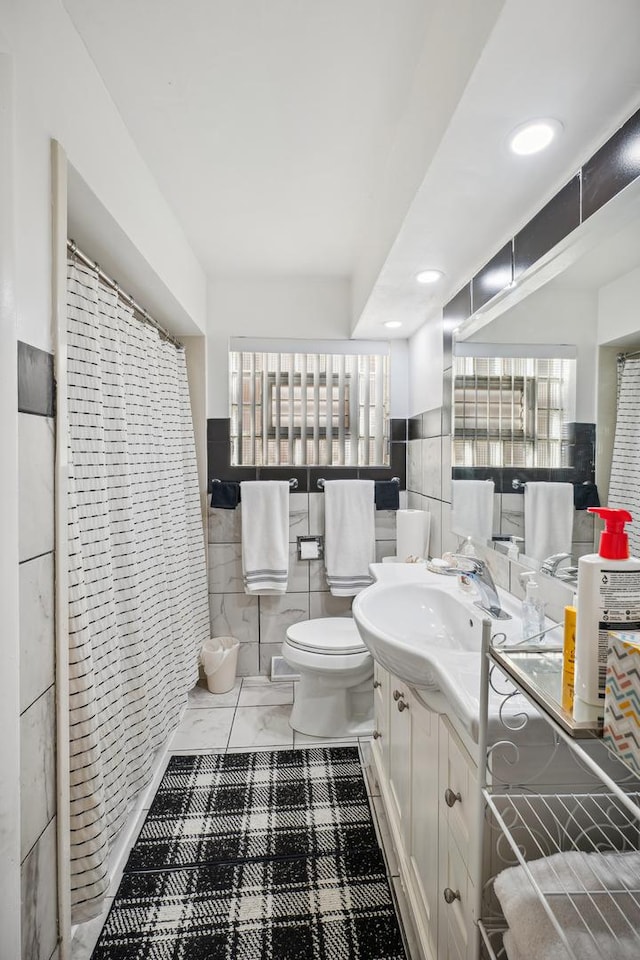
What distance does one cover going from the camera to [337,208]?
6.81 feet

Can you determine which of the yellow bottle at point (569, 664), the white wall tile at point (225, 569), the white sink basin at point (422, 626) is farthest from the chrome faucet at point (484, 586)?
the white wall tile at point (225, 569)

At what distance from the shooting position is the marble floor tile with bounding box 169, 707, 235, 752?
225 cm

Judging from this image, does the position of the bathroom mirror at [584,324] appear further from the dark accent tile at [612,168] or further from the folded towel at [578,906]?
the folded towel at [578,906]

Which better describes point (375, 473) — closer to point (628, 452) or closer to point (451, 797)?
point (628, 452)

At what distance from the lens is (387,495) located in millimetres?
2904

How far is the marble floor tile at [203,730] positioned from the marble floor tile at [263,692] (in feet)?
0.39

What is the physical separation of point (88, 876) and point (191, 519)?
1575 mm

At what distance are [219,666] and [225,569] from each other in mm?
537

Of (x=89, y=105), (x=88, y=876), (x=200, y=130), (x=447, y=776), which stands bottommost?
(x=88, y=876)

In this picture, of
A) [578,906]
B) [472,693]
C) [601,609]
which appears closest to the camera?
[601,609]

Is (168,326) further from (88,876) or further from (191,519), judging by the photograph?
(88,876)

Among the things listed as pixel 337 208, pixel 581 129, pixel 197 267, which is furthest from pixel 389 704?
pixel 197 267

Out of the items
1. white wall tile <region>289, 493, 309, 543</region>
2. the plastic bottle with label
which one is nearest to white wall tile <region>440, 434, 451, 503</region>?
white wall tile <region>289, 493, 309, 543</region>

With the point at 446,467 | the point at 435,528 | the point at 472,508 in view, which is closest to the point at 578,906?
the point at 472,508
